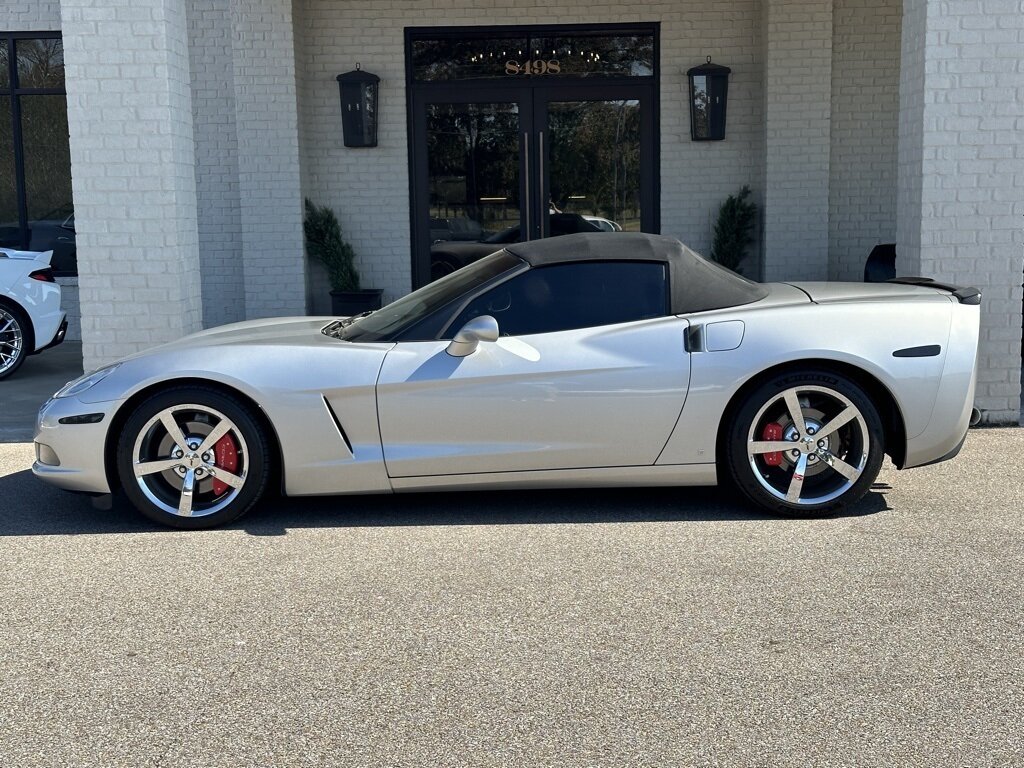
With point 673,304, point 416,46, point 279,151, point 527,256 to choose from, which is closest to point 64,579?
point 527,256

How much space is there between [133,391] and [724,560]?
2831mm

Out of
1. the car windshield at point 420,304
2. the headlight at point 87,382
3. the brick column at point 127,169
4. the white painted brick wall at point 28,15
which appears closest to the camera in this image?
the headlight at point 87,382

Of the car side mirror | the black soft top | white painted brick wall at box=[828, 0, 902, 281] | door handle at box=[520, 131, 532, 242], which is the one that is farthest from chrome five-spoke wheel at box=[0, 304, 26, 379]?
white painted brick wall at box=[828, 0, 902, 281]

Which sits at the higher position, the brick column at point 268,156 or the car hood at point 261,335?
the brick column at point 268,156

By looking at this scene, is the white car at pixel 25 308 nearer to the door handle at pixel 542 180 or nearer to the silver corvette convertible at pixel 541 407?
the door handle at pixel 542 180

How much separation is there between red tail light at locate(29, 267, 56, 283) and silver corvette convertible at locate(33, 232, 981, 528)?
19.3ft

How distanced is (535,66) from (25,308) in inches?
223

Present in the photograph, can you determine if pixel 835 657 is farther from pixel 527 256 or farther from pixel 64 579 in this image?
pixel 64 579

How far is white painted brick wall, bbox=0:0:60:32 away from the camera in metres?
13.0

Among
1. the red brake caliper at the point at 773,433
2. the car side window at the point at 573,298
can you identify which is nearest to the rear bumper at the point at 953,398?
the red brake caliper at the point at 773,433

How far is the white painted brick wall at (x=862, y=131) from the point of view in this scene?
12.5 meters

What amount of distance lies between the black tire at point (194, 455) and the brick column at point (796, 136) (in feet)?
26.7

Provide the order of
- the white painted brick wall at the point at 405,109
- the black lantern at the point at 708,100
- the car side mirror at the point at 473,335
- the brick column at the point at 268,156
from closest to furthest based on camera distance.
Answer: the car side mirror at the point at 473,335, the brick column at the point at 268,156, the black lantern at the point at 708,100, the white painted brick wall at the point at 405,109

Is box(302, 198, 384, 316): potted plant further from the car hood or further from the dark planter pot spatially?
the car hood
